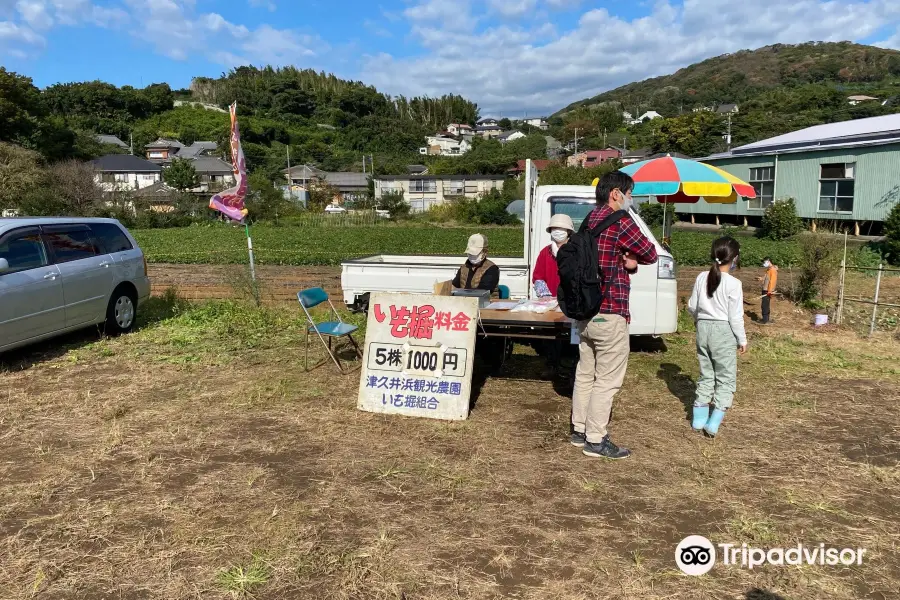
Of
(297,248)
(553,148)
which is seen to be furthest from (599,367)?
(553,148)

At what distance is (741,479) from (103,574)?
3607 mm

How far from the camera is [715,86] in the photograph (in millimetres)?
146125

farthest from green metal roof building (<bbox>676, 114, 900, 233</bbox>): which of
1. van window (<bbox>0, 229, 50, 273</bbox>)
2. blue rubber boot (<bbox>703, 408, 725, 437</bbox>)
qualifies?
van window (<bbox>0, 229, 50, 273</bbox>)

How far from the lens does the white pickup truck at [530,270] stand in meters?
6.30

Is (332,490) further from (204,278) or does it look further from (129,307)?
(204,278)

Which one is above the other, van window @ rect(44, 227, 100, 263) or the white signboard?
van window @ rect(44, 227, 100, 263)

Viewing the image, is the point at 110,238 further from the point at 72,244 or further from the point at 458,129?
the point at 458,129

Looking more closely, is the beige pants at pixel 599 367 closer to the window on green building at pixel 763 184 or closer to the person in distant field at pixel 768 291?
the person in distant field at pixel 768 291

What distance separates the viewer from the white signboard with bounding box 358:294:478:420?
15.7 feet

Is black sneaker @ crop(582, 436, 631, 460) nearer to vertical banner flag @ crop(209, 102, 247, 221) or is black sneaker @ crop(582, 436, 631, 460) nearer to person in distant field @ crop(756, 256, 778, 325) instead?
person in distant field @ crop(756, 256, 778, 325)

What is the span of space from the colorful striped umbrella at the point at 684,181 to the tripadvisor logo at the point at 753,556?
5.07 metres

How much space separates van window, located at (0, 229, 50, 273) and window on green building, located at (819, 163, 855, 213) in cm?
2130

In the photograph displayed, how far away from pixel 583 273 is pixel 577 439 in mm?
1308

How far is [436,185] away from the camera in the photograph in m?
63.0
